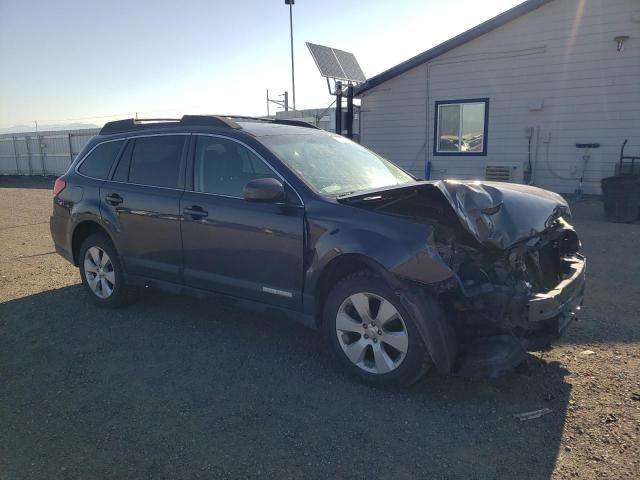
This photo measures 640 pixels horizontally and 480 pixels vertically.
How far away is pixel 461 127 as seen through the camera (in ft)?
43.3

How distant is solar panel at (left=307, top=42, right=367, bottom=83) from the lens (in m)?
13.1

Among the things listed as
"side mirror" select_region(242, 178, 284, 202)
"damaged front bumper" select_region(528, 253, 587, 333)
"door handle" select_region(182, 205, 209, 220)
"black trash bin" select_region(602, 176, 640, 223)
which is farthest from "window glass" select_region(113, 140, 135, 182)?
"black trash bin" select_region(602, 176, 640, 223)

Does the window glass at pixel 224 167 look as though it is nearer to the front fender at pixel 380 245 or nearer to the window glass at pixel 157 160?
the window glass at pixel 157 160

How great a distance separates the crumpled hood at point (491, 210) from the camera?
3.15m

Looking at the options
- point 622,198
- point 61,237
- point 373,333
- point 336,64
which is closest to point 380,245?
point 373,333

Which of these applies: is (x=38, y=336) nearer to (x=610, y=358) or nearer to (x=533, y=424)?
(x=533, y=424)

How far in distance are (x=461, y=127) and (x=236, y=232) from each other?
34.9ft

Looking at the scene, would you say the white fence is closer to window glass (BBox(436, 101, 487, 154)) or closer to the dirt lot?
window glass (BBox(436, 101, 487, 154))

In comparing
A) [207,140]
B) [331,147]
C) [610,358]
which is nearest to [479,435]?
[610,358]

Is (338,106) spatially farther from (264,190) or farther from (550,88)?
(264,190)

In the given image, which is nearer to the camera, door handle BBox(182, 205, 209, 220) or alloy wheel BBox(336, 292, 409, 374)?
alloy wheel BBox(336, 292, 409, 374)

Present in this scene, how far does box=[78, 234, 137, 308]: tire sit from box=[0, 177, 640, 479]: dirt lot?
24cm

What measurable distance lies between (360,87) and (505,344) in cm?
1198

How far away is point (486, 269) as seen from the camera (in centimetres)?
321
